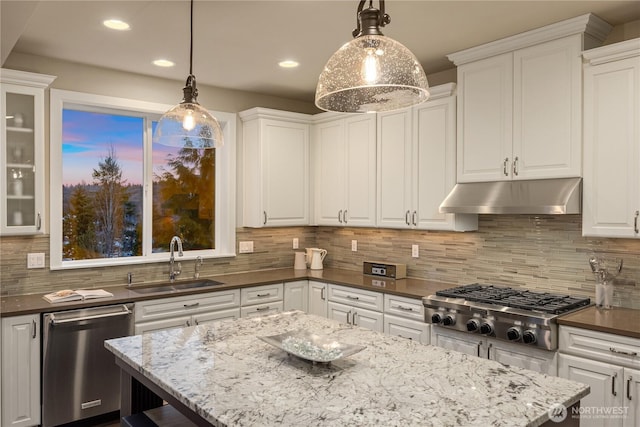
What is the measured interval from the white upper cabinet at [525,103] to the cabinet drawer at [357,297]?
3.85 feet

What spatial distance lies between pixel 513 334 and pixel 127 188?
3315 millimetres

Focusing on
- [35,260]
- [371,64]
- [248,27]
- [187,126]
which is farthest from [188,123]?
[35,260]

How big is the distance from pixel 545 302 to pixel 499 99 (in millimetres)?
1415

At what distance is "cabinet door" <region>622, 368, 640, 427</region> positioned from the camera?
248 centimetres

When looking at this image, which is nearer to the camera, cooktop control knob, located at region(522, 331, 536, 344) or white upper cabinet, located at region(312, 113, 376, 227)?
cooktop control knob, located at region(522, 331, 536, 344)

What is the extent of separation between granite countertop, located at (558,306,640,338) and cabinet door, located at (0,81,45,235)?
11.7 ft

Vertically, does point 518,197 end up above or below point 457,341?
above

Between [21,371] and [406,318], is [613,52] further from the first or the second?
[21,371]

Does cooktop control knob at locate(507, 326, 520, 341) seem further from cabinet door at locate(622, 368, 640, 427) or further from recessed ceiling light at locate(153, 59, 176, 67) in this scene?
recessed ceiling light at locate(153, 59, 176, 67)

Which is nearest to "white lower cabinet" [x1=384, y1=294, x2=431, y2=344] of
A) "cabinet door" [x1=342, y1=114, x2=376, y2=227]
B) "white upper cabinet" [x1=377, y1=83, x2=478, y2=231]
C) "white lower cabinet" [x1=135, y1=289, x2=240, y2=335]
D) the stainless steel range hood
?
"white upper cabinet" [x1=377, y1=83, x2=478, y2=231]

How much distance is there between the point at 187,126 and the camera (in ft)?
7.80

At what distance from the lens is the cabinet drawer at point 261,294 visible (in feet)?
13.6

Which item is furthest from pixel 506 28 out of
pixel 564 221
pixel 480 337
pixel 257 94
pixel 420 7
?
pixel 257 94

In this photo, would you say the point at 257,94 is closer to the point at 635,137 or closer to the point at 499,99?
the point at 499,99
